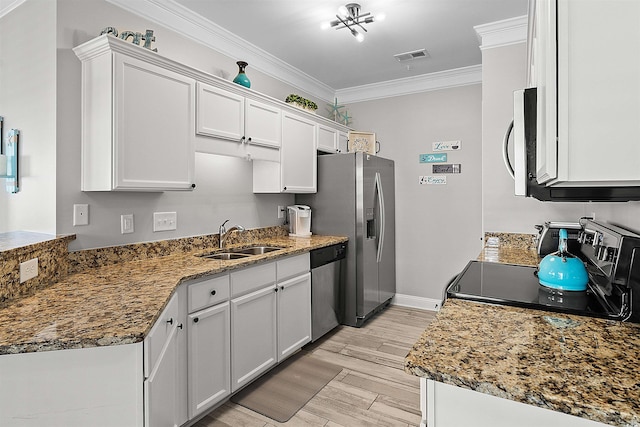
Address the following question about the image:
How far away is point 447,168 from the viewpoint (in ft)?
13.3

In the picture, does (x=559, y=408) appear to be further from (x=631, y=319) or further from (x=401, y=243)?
(x=401, y=243)

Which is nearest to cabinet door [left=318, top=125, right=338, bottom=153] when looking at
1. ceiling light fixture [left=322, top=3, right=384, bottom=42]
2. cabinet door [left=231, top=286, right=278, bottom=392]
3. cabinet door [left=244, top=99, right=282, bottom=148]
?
cabinet door [left=244, top=99, right=282, bottom=148]

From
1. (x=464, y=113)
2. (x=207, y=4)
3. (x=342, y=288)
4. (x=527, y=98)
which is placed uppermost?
Answer: (x=207, y=4)

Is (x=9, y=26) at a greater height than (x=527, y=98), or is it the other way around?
(x=9, y=26)

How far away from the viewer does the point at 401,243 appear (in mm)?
4352

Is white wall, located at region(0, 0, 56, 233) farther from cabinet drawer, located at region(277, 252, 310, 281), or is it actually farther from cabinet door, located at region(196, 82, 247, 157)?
cabinet drawer, located at region(277, 252, 310, 281)

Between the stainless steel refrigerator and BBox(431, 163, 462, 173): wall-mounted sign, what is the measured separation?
24.2 inches

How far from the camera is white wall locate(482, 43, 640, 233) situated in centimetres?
288

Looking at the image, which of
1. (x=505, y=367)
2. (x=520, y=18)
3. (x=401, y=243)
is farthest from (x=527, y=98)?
(x=401, y=243)

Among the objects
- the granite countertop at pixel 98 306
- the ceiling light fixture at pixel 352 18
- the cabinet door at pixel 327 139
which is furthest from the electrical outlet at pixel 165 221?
the ceiling light fixture at pixel 352 18

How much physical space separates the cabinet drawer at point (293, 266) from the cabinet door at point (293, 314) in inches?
1.8

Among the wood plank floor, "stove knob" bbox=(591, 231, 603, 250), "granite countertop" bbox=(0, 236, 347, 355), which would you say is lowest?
the wood plank floor

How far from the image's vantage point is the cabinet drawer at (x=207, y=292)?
6.42ft

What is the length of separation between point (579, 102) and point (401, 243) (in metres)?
3.76
